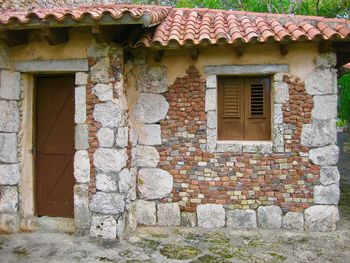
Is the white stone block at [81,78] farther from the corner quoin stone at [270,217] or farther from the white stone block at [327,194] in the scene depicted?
the white stone block at [327,194]

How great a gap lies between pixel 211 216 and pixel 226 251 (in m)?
0.90

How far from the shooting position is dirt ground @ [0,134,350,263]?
4.30 metres

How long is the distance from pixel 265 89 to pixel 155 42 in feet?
6.23

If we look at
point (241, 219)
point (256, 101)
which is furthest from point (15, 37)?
point (241, 219)

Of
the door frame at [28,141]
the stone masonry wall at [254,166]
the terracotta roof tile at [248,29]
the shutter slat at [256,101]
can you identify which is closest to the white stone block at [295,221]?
the stone masonry wall at [254,166]

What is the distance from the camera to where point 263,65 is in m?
5.30

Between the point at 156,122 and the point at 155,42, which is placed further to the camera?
the point at 156,122

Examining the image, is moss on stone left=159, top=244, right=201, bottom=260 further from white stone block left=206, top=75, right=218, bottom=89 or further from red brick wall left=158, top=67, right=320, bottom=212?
white stone block left=206, top=75, right=218, bottom=89

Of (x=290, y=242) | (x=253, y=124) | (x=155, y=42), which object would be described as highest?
A: (x=155, y=42)

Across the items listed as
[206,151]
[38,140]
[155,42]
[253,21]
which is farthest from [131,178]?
[253,21]

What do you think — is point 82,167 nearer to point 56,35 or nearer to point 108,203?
point 108,203

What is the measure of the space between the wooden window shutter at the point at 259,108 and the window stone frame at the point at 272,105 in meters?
0.13

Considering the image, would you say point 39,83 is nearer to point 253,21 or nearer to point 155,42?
point 155,42

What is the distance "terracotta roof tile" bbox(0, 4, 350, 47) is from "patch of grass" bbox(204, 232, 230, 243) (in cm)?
273
